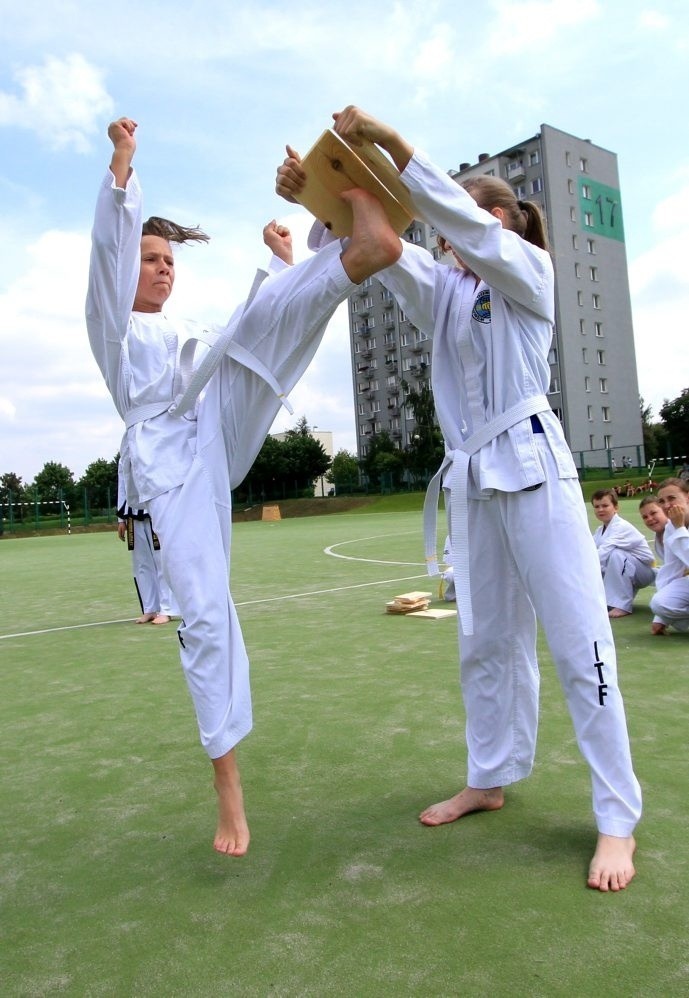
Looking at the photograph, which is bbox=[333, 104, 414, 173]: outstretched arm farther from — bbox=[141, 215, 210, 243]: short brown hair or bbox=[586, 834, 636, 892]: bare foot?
bbox=[586, 834, 636, 892]: bare foot

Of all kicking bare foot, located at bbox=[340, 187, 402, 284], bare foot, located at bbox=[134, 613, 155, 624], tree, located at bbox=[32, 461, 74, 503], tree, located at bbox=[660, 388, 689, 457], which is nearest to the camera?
kicking bare foot, located at bbox=[340, 187, 402, 284]

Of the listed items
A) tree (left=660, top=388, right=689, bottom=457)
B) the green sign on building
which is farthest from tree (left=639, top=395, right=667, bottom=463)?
the green sign on building

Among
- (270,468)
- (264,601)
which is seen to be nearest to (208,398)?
(264,601)

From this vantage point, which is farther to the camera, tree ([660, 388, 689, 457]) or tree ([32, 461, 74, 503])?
tree ([32, 461, 74, 503])

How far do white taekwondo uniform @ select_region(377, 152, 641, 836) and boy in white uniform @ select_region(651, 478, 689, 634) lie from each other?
9.64 feet

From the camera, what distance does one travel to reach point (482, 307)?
98.7 inches

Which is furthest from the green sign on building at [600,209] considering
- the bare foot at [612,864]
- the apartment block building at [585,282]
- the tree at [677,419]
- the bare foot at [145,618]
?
the bare foot at [612,864]

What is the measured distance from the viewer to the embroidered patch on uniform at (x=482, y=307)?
8.19 feet

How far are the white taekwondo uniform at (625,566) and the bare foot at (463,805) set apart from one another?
3.79m

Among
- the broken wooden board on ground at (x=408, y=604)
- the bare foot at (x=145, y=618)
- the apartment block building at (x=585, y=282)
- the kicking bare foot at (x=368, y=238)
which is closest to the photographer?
the kicking bare foot at (x=368, y=238)

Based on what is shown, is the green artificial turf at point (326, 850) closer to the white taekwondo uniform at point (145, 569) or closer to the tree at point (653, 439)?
the white taekwondo uniform at point (145, 569)

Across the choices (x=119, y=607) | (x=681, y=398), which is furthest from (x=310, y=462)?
(x=119, y=607)

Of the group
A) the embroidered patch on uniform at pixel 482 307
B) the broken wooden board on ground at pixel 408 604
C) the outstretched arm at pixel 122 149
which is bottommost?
the broken wooden board on ground at pixel 408 604

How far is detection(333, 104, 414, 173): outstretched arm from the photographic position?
2.22 metres
